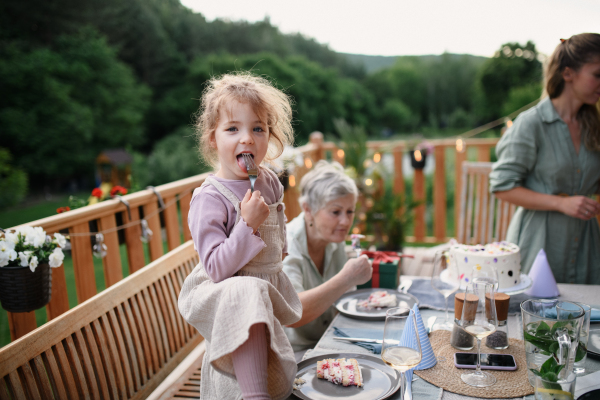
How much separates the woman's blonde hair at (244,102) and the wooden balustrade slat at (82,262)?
3.36 feet

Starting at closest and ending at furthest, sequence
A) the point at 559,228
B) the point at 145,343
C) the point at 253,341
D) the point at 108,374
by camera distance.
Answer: the point at 253,341
the point at 108,374
the point at 145,343
the point at 559,228

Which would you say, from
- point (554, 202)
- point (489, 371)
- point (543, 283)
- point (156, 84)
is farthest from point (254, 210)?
point (156, 84)

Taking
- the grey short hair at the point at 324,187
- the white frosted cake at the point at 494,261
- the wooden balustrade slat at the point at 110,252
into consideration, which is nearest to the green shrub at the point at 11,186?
the wooden balustrade slat at the point at 110,252

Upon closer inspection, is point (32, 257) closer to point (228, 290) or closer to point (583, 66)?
point (228, 290)

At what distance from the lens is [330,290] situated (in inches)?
60.1

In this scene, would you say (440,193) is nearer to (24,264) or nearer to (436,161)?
(436,161)

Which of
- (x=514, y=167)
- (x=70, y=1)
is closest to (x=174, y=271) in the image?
(x=514, y=167)

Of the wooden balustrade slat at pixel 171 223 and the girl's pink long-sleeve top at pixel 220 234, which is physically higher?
the girl's pink long-sleeve top at pixel 220 234

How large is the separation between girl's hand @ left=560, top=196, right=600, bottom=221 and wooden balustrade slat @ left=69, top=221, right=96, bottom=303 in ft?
7.12

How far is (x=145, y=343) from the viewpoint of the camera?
1.69 metres

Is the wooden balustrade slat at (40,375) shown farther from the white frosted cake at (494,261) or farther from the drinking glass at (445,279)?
the white frosted cake at (494,261)

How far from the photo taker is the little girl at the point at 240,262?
2.95ft

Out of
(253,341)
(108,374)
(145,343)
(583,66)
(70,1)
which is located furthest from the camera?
(70,1)

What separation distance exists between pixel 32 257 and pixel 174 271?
0.60m
